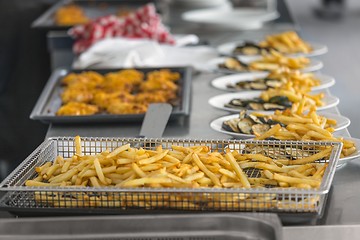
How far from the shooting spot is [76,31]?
13.1 feet

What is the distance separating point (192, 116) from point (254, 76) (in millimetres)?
489

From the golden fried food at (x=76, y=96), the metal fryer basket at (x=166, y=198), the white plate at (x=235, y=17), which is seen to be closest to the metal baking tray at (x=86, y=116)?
the golden fried food at (x=76, y=96)

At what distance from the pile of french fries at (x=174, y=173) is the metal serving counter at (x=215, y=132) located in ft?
0.27

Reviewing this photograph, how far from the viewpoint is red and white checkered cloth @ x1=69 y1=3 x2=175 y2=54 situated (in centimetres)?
391

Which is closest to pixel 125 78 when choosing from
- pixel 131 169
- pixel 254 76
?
pixel 254 76

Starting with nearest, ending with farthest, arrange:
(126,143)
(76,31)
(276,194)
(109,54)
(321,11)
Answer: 1. (276,194)
2. (126,143)
3. (109,54)
4. (76,31)
5. (321,11)

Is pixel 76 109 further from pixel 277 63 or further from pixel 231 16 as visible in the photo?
pixel 231 16

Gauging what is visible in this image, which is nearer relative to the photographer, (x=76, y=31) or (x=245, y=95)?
(x=245, y=95)

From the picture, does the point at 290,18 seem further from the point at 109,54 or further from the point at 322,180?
the point at 322,180

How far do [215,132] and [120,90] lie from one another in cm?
59

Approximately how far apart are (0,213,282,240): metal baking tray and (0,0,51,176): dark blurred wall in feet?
11.1

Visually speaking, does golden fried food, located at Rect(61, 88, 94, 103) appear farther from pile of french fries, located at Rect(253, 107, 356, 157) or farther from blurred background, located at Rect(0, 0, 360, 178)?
blurred background, located at Rect(0, 0, 360, 178)

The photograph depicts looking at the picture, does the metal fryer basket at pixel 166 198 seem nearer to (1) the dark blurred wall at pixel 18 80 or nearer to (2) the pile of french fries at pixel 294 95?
(2) the pile of french fries at pixel 294 95

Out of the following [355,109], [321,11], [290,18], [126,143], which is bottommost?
[321,11]
